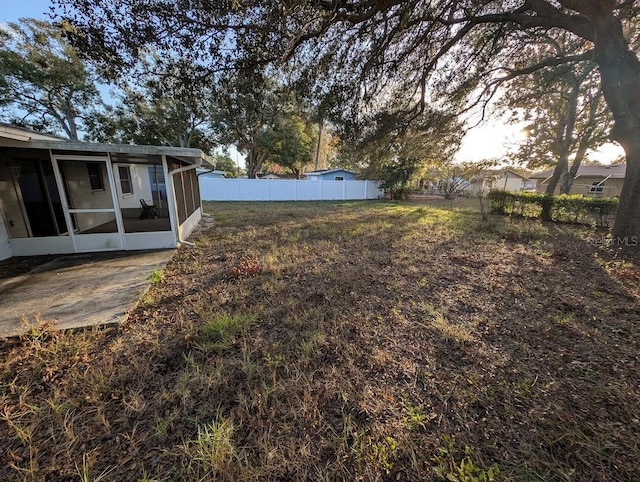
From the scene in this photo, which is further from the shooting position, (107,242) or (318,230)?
(318,230)

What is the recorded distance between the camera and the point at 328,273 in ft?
14.7

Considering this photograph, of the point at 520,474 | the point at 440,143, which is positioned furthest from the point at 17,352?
the point at 440,143

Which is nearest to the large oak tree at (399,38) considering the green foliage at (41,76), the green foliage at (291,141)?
the green foliage at (291,141)

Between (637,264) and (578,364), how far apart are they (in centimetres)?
465

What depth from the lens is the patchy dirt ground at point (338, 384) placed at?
1.53 meters

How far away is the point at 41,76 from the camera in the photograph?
46.5 ft

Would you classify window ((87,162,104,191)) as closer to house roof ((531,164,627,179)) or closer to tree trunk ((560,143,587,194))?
tree trunk ((560,143,587,194))

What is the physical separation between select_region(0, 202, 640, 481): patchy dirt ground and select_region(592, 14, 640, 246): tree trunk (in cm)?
316

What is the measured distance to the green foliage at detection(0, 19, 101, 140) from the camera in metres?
13.6

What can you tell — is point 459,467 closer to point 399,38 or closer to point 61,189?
point 61,189

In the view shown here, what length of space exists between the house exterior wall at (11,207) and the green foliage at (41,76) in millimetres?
13935

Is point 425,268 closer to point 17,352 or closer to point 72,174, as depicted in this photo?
point 17,352

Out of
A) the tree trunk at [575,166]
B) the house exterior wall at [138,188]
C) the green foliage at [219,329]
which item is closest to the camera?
the green foliage at [219,329]

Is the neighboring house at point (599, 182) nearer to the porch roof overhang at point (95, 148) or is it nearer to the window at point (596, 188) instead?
the window at point (596, 188)
